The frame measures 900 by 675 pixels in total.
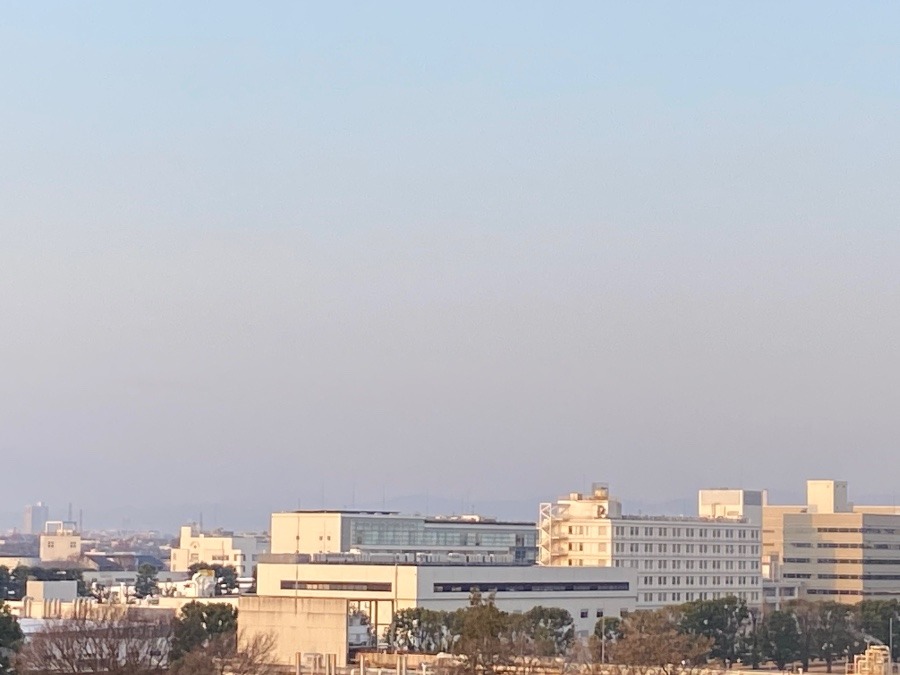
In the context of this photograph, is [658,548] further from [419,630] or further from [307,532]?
[419,630]

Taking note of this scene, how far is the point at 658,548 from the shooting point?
463ft

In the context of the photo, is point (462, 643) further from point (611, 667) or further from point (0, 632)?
point (0, 632)

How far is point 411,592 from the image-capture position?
112812mm

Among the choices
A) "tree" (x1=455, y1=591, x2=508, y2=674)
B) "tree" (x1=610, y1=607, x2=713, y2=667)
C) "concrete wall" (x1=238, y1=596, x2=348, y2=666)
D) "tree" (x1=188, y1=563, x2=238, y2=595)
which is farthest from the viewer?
"tree" (x1=188, y1=563, x2=238, y2=595)

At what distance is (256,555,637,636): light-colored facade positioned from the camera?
4458 inches

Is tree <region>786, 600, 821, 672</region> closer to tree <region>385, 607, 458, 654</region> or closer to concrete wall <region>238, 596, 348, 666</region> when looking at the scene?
tree <region>385, 607, 458, 654</region>

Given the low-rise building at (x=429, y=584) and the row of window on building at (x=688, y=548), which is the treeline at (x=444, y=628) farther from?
the row of window on building at (x=688, y=548)

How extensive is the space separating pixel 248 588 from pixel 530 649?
93.1 m

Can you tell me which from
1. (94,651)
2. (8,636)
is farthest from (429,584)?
(94,651)

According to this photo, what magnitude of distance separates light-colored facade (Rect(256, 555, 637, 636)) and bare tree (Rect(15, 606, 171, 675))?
46.4m

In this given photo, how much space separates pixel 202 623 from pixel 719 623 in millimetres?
34687

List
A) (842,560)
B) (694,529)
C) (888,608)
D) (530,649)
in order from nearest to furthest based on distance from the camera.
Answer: (530,649), (888,608), (694,529), (842,560)

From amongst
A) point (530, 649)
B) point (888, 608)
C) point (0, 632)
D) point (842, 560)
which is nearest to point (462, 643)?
point (530, 649)

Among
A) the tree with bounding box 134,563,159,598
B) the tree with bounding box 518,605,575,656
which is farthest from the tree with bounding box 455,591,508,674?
the tree with bounding box 134,563,159,598
